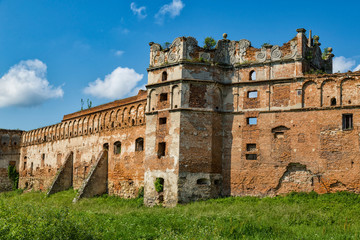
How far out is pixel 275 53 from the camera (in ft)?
69.4

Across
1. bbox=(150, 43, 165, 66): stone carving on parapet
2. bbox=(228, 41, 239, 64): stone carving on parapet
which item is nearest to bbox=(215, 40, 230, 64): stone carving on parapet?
bbox=(228, 41, 239, 64): stone carving on parapet

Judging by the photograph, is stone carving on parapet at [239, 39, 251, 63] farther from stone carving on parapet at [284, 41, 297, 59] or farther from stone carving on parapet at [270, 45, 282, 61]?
stone carving on parapet at [284, 41, 297, 59]

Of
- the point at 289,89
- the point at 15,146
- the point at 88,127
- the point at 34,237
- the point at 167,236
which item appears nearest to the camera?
the point at 34,237

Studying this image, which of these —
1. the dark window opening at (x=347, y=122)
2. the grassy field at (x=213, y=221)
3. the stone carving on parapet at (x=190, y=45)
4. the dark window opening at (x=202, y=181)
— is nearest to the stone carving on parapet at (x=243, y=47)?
the stone carving on parapet at (x=190, y=45)

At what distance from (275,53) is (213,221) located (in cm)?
966

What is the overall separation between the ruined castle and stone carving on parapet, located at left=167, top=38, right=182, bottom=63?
6cm

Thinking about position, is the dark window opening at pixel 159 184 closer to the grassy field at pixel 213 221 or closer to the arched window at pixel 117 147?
the grassy field at pixel 213 221

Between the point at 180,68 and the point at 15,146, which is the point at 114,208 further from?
the point at 15,146

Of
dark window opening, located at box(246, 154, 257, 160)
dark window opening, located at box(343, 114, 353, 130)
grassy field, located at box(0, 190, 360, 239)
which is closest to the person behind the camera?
grassy field, located at box(0, 190, 360, 239)

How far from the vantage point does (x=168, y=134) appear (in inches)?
845

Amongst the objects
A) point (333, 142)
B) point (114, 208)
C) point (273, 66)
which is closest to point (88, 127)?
point (114, 208)

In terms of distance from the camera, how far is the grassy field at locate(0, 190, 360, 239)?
13773 millimetres

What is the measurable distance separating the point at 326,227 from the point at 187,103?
9.15 metres

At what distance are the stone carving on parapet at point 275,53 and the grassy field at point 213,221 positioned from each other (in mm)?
6872
